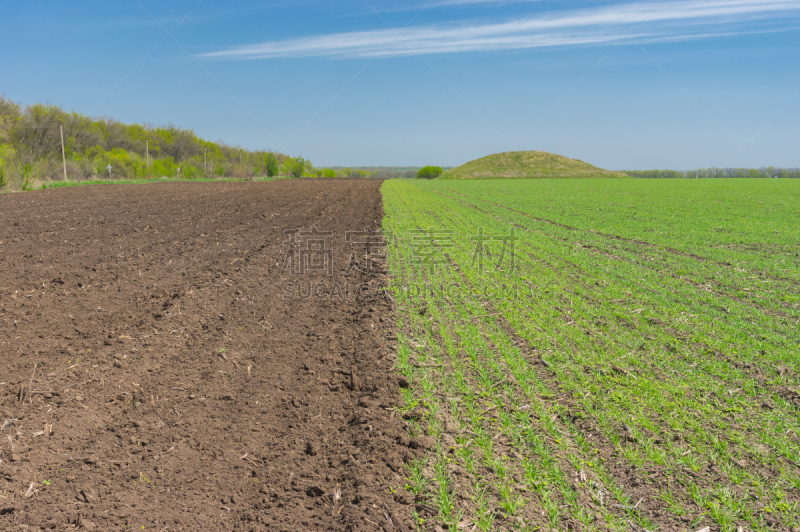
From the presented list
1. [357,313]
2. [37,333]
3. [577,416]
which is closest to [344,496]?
[577,416]

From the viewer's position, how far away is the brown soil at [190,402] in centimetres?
332

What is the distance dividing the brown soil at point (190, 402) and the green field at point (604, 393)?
1.90 ft

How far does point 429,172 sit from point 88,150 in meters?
107

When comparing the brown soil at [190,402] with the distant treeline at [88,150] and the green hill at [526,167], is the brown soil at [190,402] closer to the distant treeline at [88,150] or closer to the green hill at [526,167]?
the distant treeline at [88,150]

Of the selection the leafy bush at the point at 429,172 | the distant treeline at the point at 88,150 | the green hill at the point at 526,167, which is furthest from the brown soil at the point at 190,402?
the leafy bush at the point at 429,172

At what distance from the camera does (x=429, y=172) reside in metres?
148

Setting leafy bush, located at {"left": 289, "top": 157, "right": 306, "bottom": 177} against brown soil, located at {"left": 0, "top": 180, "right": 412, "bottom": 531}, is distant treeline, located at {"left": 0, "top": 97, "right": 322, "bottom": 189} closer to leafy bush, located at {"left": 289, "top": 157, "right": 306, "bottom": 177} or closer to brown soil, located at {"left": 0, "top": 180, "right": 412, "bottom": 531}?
leafy bush, located at {"left": 289, "top": 157, "right": 306, "bottom": 177}

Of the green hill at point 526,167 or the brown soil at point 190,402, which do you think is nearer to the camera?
the brown soil at point 190,402

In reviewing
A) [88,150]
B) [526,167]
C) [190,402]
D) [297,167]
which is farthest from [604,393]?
[526,167]

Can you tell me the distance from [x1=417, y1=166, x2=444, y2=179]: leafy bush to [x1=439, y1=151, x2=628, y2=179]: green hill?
4443 mm

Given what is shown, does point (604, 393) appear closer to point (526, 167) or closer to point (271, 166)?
point (271, 166)

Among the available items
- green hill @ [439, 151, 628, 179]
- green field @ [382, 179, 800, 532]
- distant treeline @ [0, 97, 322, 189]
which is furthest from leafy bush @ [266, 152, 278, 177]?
green field @ [382, 179, 800, 532]

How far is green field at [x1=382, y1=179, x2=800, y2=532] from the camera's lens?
340 cm

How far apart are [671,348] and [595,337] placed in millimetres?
946
